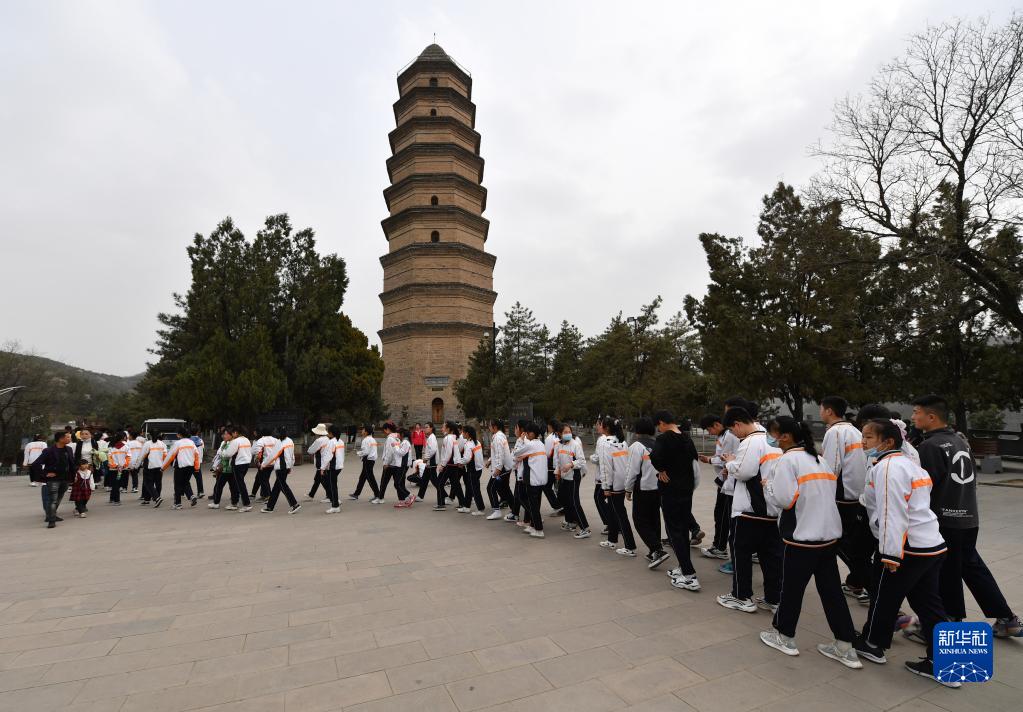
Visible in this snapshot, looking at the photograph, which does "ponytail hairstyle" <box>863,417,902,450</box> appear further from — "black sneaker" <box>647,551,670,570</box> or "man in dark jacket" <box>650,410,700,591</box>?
"black sneaker" <box>647,551,670,570</box>

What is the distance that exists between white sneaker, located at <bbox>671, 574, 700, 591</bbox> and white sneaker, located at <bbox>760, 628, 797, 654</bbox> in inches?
47.3

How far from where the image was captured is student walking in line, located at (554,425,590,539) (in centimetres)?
797

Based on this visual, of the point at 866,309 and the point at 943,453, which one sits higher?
the point at 866,309

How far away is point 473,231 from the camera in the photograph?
1352 inches

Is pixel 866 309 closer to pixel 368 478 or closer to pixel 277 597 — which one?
pixel 368 478

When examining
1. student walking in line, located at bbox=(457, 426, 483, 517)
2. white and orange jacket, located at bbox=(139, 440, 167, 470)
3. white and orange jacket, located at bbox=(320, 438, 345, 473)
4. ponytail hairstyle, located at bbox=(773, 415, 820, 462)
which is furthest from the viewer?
white and orange jacket, located at bbox=(139, 440, 167, 470)

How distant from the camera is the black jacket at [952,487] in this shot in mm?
4020

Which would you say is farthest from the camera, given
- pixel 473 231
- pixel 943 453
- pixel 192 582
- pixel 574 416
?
pixel 473 231

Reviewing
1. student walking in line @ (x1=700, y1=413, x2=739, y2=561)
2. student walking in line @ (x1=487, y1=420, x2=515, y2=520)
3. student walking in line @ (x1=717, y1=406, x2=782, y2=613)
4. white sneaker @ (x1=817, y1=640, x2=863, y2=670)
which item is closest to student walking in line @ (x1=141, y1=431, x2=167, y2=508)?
student walking in line @ (x1=487, y1=420, x2=515, y2=520)

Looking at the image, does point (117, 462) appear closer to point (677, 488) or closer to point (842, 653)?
point (677, 488)

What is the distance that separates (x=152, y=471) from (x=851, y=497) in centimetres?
1356

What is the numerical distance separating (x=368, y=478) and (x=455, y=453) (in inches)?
112

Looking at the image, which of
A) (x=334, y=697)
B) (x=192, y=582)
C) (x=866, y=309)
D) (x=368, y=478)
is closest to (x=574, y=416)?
(x=866, y=309)

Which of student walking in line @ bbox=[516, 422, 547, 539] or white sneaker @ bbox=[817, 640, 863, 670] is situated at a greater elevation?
student walking in line @ bbox=[516, 422, 547, 539]
